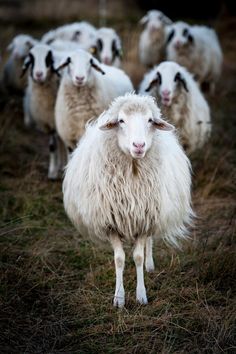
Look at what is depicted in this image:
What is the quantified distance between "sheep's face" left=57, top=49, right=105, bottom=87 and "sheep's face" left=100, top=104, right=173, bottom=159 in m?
2.36

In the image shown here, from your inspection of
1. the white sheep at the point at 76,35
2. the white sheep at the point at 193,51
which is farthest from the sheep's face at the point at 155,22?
the white sheep at the point at 76,35

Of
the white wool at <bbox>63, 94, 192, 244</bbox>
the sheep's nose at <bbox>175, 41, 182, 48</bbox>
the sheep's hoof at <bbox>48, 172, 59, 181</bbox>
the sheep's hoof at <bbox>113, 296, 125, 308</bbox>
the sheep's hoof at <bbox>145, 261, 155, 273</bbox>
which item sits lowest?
the sheep's hoof at <bbox>48, 172, 59, 181</bbox>

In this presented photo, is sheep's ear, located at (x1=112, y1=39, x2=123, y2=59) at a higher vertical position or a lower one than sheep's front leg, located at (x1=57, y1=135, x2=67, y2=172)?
higher

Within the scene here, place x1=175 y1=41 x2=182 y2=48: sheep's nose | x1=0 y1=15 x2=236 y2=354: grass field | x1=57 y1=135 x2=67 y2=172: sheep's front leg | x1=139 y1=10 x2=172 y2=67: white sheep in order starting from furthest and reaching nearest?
x1=139 y1=10 x2=172 y2=67: white sheep < x1=175 y1=41 x2=182 y2=48: sheep's nose < x1=57 y1=135 x2=67 y2=172: sheep's front leg < x1=0 y1=15 x2=236 y2=354: grass field

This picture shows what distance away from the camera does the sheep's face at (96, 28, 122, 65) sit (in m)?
9.92

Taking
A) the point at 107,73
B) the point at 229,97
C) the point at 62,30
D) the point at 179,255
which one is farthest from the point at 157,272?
the point at 229,97

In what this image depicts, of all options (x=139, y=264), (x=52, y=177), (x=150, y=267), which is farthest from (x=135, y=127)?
(x=52, y=177)

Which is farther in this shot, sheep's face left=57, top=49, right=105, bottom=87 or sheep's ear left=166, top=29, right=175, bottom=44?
sheep's ear left=166, top=29, right=175, bottom=44

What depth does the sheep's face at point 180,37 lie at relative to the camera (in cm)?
1092

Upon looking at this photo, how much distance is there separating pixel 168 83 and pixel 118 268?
2627 mm

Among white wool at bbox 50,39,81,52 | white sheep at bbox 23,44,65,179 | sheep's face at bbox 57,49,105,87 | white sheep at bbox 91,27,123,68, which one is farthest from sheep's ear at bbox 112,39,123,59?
sheep's face at bbox 57,49,105,87

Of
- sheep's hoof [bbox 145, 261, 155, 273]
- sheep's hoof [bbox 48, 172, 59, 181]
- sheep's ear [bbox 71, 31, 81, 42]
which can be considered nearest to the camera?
sheep's hoof [bbox 145, 261, 155, 273]

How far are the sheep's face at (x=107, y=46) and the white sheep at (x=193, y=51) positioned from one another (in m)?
1.22

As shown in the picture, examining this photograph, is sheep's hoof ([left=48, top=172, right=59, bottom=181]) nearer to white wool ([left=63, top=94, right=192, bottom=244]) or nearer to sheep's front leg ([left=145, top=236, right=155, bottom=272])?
sheep's front leg ([left=145, top=236, right=155, bottom=272])
